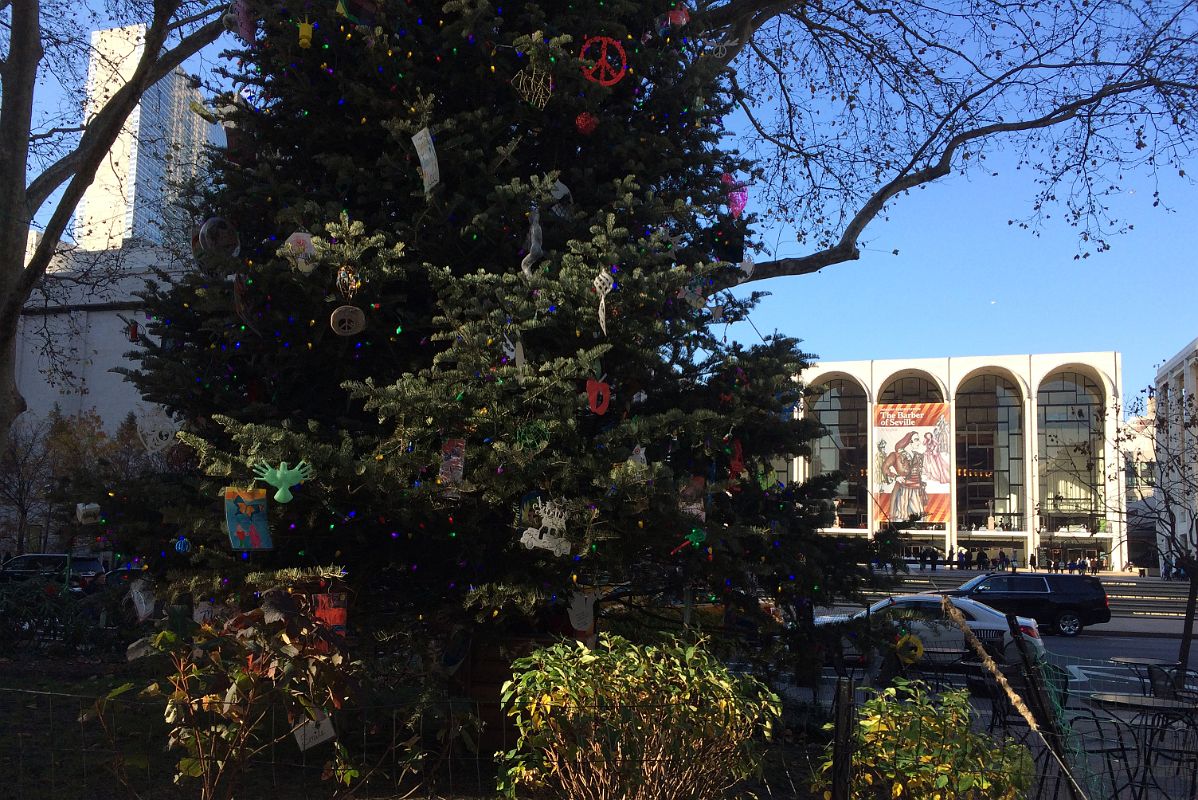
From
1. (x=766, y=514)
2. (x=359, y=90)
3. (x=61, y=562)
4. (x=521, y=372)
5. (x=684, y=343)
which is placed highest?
(x=359, y=90)

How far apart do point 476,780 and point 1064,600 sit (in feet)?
70.3

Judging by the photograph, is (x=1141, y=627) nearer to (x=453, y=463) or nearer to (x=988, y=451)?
(x=453, y=463)

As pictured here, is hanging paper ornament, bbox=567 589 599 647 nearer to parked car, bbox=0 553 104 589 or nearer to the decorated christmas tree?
the decorated christmas tree

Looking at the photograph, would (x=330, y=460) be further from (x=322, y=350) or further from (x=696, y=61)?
(x=696, y=61)

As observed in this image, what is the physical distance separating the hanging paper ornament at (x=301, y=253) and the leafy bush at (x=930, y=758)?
12.7ft

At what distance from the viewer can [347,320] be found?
226 inches

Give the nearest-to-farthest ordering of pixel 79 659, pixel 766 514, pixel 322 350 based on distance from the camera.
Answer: pixel 322 350
pixel 766 514
pixel 79 659

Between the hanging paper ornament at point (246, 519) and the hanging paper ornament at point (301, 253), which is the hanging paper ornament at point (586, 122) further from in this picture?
the hanging paper ornament at point (246, 519)

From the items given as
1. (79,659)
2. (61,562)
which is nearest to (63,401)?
(61,562)

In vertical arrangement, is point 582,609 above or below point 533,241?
below

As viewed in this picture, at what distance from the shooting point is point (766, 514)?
669 cm

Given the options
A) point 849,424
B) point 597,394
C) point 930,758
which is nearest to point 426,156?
point 597,394

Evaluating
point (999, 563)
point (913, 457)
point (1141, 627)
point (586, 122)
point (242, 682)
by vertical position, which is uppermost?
point (913, 457)

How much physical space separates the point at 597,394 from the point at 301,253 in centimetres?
194
